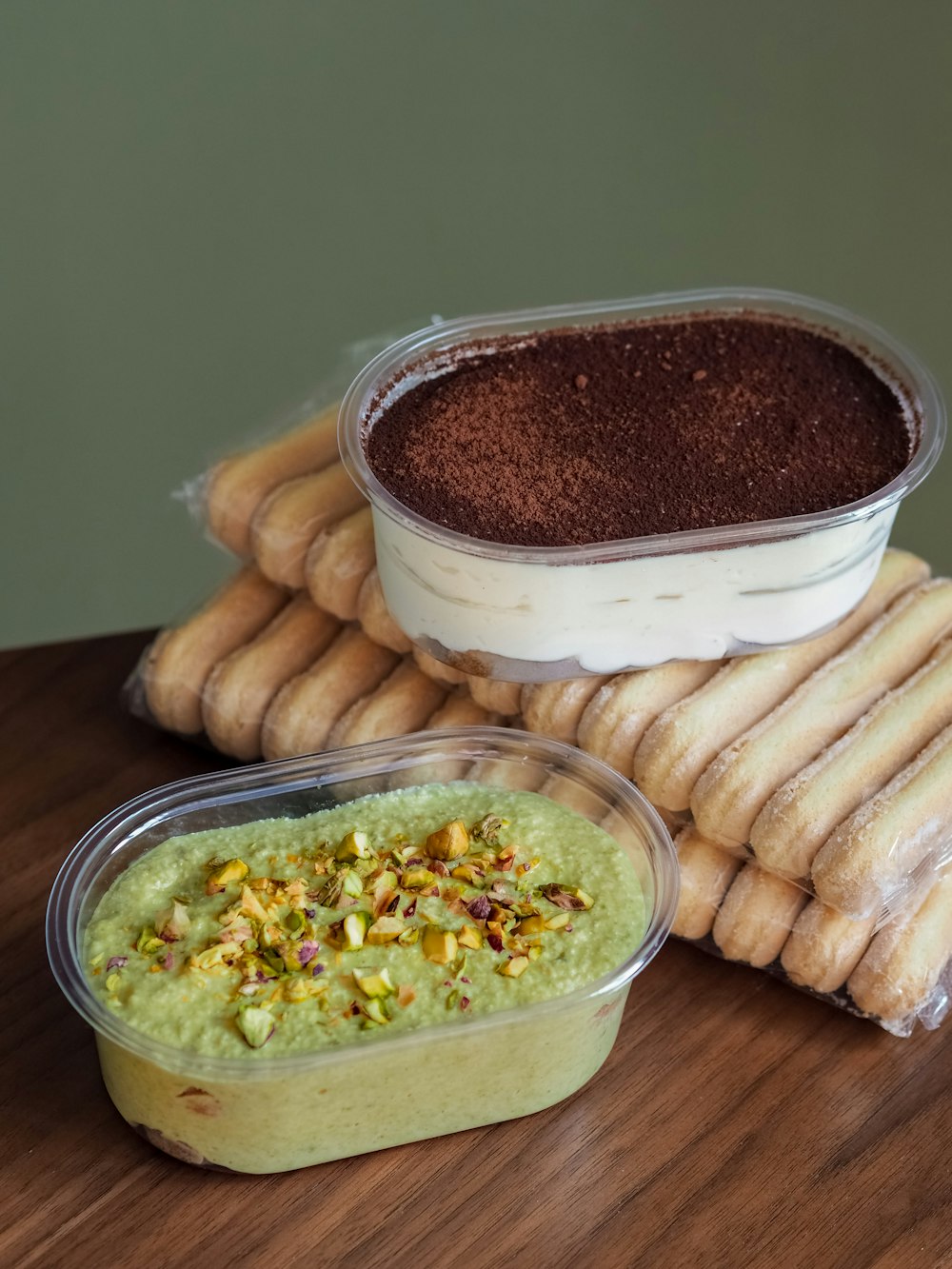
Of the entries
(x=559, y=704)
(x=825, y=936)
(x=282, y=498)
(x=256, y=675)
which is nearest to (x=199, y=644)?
(x=256, y=675)

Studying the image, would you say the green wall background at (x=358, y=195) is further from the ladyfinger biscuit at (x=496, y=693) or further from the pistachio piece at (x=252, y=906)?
the pistachio piece at (x=252, y=906)

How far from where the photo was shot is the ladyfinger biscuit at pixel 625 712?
1.56 metres

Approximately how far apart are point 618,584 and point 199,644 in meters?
0.53

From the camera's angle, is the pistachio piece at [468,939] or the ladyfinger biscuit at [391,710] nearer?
the pistachio piece at [468,939]

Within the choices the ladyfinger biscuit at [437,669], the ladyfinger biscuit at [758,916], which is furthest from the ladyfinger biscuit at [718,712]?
the ladyfinger biscuit at [437,669]

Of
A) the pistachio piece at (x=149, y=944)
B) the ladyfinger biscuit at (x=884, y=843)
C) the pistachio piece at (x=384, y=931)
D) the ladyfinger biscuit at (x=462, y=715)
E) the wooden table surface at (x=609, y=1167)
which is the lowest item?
the wooden table surface at (x=609, y=1167)

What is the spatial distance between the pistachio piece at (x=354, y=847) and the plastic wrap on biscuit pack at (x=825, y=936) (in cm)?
33

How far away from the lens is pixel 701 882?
154 centimetres

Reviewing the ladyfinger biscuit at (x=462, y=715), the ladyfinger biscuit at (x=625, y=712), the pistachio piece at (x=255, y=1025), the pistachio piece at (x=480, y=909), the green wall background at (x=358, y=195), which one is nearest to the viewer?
the pistachio piece at (x=255, y=1025)

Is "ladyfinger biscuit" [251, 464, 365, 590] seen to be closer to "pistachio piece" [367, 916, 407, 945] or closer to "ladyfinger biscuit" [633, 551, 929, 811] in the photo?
"ladyfinger biscuit" [633, 551, 929, 811]

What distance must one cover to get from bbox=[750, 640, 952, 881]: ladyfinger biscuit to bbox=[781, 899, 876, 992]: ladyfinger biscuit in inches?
1.7

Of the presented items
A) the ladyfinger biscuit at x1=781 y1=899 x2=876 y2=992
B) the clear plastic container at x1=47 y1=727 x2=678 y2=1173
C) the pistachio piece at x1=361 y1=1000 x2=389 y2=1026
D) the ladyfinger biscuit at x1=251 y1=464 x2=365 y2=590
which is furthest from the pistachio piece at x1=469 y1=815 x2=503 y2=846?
the ladyfinger biscuit at x1=251 y1=464 x2=365 y2=590

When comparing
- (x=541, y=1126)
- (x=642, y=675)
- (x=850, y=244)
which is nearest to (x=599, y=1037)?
(x=541, y=1126)

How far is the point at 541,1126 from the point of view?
140 centimetres
